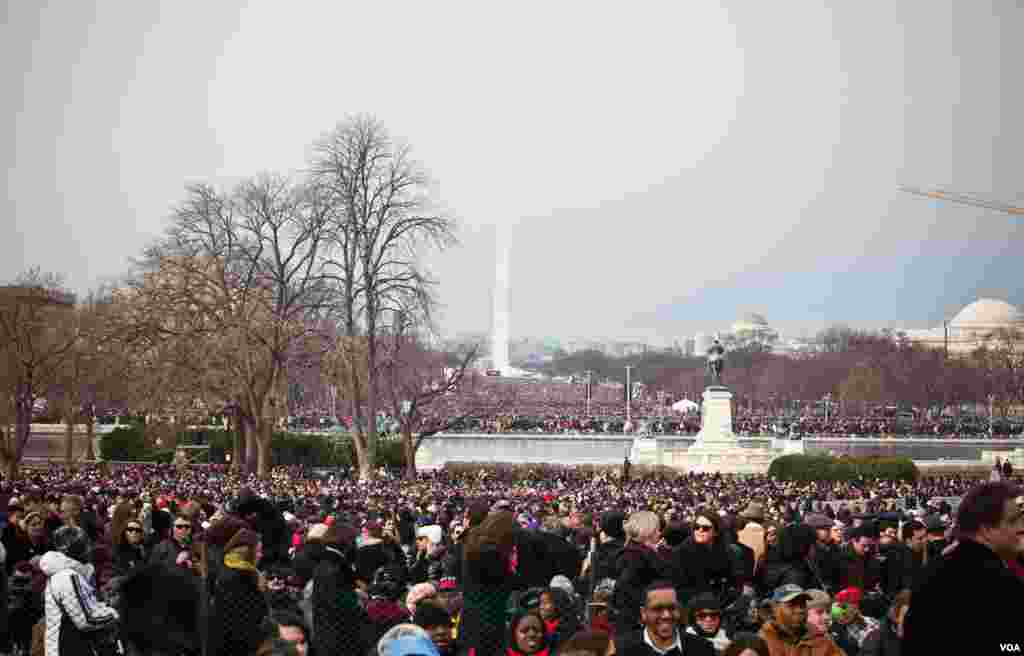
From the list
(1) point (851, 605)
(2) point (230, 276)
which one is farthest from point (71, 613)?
(2) point (230, 276)

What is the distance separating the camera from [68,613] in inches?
387

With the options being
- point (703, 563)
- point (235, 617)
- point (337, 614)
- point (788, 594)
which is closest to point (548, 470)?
point (703, 563)

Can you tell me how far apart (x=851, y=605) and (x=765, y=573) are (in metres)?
1.53

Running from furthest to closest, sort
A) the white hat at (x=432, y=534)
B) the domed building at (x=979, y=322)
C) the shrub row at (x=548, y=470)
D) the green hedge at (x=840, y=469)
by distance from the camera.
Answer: the domed building at (x=979, y=322) < the shrub row at (x=548, y=470) < the green hedge at (x=840, y=469) < the white hat at (x=432, y=534)

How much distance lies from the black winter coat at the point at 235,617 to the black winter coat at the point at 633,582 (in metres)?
2.24

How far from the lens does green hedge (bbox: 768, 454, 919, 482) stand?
44531mm

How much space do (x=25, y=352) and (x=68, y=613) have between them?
45235mm

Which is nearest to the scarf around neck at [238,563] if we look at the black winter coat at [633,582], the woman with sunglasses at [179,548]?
the woman with sunglasses at [179,548]

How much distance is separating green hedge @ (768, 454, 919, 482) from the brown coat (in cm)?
3562

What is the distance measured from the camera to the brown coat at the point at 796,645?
327 inches

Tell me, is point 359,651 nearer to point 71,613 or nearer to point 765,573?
point 71,613

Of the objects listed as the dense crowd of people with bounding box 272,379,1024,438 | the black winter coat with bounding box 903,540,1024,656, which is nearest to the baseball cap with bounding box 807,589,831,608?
the black winter coat with bounding box 903,540,1024,656

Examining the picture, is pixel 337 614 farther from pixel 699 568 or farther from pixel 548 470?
pixel 548 470

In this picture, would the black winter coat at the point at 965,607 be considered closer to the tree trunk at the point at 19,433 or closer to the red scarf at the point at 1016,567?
the red scarf at the point at 1016,567
